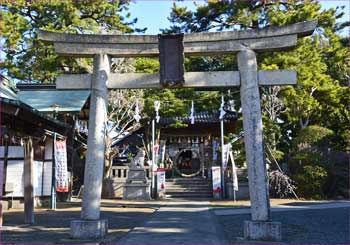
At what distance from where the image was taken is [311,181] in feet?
61.1

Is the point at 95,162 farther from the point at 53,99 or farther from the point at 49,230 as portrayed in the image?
the point at 53,99

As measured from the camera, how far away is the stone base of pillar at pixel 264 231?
7.94 metres

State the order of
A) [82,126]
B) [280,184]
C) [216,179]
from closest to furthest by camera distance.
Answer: [280,184]
[216,179]
[82,126]

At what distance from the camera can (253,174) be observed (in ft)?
27.1

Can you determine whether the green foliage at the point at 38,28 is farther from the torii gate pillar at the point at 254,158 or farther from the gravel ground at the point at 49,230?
the torii gate pillar at the point at 254,158

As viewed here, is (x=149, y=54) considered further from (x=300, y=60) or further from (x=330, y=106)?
(x=330, y=106)

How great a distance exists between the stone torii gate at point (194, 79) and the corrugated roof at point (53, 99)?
7967 millimetres

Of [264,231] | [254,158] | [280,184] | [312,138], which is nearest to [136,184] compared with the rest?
[280,184]

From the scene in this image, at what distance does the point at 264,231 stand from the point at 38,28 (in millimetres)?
18882

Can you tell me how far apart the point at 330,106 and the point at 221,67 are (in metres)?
6.73

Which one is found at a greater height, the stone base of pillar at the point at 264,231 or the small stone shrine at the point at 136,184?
the small stone shrine at the point at 136,184

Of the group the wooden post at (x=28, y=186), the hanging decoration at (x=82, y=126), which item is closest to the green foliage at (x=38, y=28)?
the hanging decoration at (x=82, y=126)

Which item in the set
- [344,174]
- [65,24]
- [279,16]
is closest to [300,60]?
[279,16]

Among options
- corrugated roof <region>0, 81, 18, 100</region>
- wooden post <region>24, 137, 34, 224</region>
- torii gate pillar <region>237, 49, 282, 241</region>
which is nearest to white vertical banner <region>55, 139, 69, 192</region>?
corrugated roof <region>0, 81, 18, 100</region>
